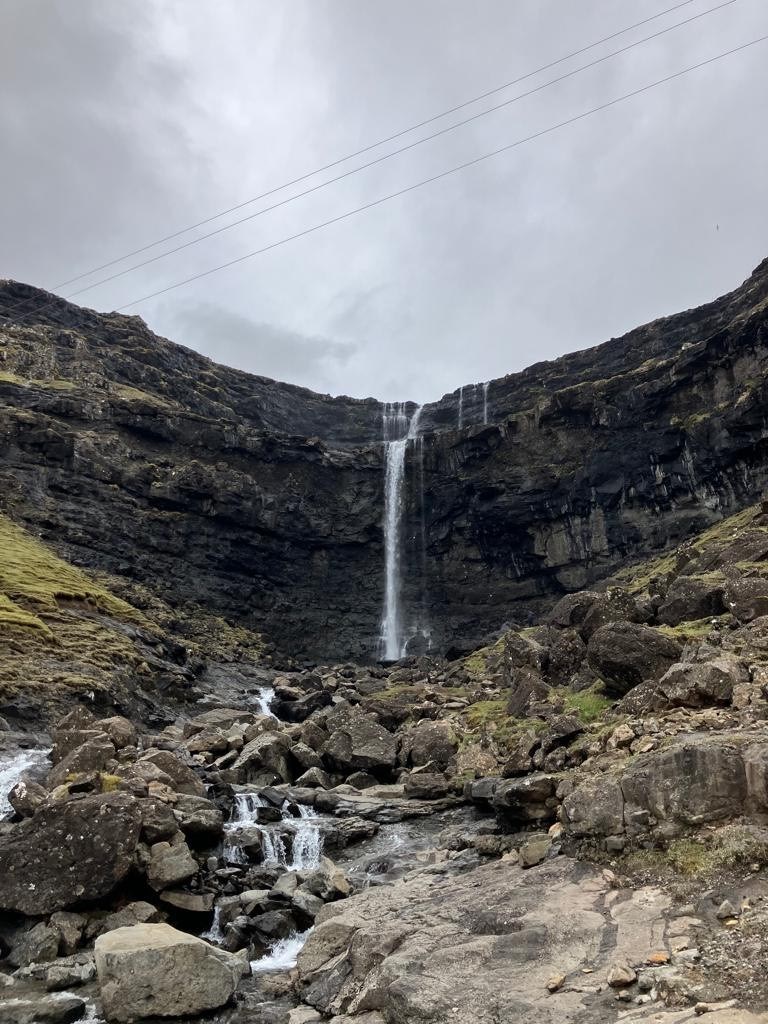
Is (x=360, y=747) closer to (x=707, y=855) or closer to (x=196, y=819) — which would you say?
(x=196, y=819)

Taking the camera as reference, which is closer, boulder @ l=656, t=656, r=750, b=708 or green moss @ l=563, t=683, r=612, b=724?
boulder @ l=656, t=656, r=750, b=708

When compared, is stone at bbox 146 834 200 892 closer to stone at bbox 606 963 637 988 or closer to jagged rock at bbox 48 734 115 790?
jagged rock at bbox 48 734 115 790

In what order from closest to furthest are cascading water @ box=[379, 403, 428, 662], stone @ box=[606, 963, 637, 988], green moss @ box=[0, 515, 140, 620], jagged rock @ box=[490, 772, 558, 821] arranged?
1. stone @ box=[606, 963, 637, 988]
2. jagged rock @ box=[490, 772, 558, 821]
3. green moss @ box=[0, 515, 140, 620]
4. cascading water @ box=[379, 403, 428, 662]

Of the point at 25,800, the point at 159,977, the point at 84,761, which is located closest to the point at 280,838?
the point at 84,761

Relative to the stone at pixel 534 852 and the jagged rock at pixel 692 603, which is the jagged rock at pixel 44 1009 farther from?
the jagged rock at pixel 692 603

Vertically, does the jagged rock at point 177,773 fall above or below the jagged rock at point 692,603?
below

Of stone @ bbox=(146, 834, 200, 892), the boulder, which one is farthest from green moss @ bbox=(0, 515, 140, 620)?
the boulder

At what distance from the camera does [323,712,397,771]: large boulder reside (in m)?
25.0

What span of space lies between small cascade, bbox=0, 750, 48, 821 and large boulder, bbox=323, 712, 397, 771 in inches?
411

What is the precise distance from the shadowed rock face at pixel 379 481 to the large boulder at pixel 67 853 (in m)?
44.3

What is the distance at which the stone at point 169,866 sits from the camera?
46.9ft

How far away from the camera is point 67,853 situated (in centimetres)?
1384

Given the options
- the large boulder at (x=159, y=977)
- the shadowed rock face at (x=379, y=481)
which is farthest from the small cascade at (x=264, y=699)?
the large boulder at (x=159, y=977)

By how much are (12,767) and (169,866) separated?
11.6m
